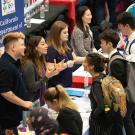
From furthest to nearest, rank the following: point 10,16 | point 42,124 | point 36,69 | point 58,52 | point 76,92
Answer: point 10,16 → point 58,52 → point 76,92 → point 36,69 → point 42,124

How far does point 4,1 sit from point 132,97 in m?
2.15

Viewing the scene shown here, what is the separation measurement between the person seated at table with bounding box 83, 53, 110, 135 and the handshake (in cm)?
48

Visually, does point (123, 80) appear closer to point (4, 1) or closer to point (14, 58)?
point (14, 58)

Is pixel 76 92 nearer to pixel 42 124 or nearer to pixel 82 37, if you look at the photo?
pixel 82 37

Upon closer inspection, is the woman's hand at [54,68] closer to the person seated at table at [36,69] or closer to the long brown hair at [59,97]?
the person seated at table at [36,69]

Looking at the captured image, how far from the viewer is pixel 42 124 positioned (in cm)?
352

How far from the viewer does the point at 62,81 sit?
20.3 ft

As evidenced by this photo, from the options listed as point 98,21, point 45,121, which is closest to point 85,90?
point 45,121

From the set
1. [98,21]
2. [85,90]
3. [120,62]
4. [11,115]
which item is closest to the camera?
[11,115]

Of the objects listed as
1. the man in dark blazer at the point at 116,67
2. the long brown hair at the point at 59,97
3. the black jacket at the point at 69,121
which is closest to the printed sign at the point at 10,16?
the man in dark blazer at the point at 116,67

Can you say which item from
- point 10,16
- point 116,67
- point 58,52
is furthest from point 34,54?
point 10,16

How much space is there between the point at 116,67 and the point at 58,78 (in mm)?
1043

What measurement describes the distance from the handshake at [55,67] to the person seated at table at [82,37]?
1188mm

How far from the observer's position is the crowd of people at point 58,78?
4.43 meters
